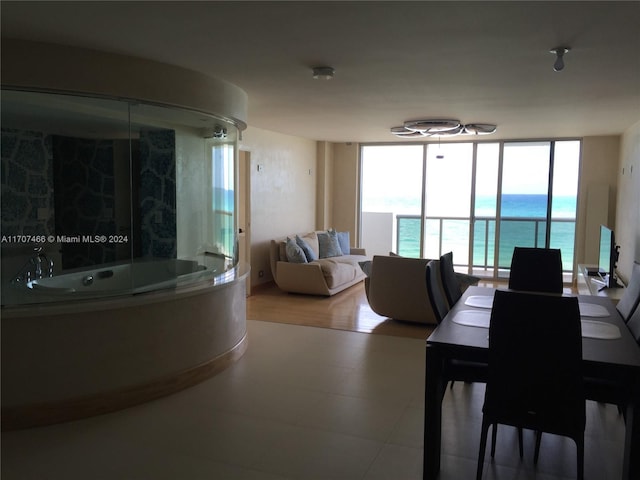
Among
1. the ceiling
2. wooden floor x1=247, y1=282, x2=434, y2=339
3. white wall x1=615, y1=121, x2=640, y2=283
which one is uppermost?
the ceiling

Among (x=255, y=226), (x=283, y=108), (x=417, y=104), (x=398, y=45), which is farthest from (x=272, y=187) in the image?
(x=398, y=45)

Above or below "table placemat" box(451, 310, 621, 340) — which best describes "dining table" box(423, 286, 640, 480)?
below

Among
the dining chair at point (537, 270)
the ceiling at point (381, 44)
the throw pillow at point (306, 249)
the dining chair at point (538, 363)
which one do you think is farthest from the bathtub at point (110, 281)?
the throw pillow at point (306, 249)

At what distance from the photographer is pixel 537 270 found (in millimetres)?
4051

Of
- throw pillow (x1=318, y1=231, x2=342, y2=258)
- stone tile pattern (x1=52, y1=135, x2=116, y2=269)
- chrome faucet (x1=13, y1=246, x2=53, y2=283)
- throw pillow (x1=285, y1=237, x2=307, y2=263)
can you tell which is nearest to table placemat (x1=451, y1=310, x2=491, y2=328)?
stone tile pattern (x1=52, y1=135, x2=116, y2=269)

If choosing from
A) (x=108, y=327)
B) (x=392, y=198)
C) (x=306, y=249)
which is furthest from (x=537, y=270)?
(x=392, y=198)

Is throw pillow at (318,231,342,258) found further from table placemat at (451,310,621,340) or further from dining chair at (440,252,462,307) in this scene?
table placemat at (451,310,621,340)

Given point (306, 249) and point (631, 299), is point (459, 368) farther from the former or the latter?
point (306, 249)

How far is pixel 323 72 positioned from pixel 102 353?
239cm

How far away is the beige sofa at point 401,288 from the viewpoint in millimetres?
5293

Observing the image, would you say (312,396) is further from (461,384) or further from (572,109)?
(572,109)

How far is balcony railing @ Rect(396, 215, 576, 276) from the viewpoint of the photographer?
8.10 m

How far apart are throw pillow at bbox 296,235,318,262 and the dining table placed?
4170mm

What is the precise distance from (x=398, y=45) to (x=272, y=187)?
455 cm
